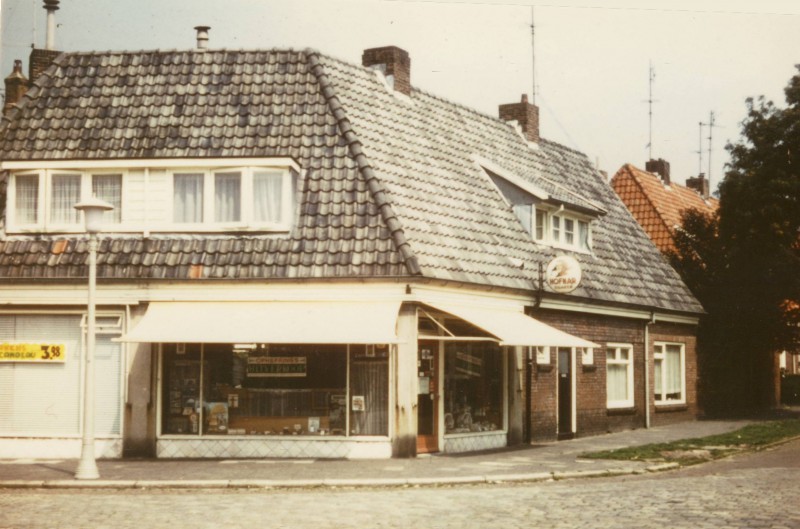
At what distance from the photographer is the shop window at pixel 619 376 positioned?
31078mm

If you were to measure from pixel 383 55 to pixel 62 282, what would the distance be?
9.87 metres

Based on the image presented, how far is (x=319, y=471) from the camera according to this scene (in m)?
20.4

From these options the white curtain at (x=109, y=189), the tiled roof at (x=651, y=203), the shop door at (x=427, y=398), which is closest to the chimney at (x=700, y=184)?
the tiled roof at (x=651, y=203)

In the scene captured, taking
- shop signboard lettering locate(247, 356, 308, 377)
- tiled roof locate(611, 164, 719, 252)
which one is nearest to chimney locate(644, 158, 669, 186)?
tiled roof locate(611, 164, 719, 252)

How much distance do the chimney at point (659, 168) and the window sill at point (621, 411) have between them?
1753 centimetres

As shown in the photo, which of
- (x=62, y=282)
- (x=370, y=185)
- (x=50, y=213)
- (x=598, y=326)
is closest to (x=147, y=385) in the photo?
(x=62, y=282)

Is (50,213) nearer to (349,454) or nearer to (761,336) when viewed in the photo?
(349,454)

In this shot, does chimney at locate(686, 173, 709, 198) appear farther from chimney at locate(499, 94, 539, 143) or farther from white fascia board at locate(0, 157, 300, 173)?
white fascia board at locate(0, 157, 300, 173)

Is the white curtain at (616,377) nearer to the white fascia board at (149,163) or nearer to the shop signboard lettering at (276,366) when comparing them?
the shop signboard lettering at (276,366)

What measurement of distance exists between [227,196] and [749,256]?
17.9 meters

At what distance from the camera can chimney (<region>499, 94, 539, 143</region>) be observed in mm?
34375

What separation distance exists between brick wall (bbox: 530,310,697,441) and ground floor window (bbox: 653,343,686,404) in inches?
10.4

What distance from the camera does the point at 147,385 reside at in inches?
914

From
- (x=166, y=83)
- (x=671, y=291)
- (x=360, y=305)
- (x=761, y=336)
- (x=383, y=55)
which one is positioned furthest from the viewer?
(x=761, y=336)
